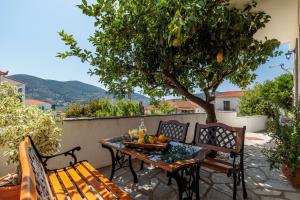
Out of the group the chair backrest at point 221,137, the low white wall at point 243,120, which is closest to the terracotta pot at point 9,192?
the chair backrest at point 221,137

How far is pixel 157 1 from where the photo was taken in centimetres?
265

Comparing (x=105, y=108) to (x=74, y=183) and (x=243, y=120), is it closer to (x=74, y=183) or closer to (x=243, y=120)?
(x=74, y=183)

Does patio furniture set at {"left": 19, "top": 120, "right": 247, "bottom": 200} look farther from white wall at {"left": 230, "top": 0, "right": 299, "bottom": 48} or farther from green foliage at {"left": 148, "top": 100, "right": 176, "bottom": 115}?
green foliage at {"left": 148, "top": 100, "right": 176, "bottom": 115}

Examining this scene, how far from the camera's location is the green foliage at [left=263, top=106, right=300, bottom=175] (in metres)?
2.58

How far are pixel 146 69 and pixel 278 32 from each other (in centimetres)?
370

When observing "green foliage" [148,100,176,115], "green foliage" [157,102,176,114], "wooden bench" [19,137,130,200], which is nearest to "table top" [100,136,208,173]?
"wooden bench" [19,137,130,200]

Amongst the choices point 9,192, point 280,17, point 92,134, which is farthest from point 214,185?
point 280,17

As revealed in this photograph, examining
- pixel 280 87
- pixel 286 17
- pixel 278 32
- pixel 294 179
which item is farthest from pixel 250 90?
pixel 294 179

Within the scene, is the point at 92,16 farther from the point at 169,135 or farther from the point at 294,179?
the point at 294,179

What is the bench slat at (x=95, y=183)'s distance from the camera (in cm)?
160

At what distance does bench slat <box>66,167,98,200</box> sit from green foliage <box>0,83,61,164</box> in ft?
1.51

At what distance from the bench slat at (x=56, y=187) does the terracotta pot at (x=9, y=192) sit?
1.07 ft

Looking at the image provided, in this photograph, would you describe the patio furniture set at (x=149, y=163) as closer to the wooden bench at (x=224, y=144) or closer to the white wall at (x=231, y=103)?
the wooden bench at (x=224, y=144)

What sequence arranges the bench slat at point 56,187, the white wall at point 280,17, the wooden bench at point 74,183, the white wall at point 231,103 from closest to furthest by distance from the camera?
the wooden bench at point 74,183 < the bench slat at point 56,187 < the white wall at point 280,17 < the white wall at point 231,103
